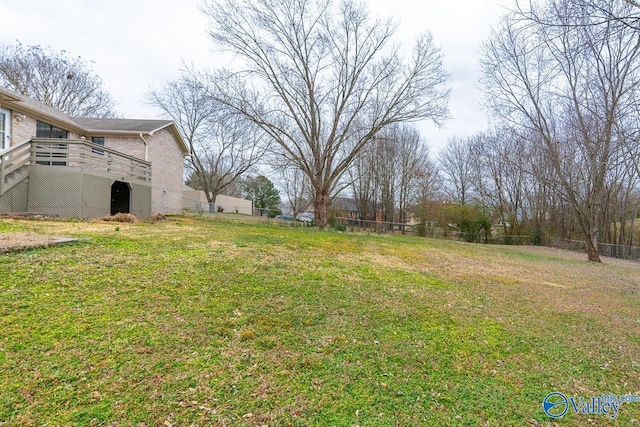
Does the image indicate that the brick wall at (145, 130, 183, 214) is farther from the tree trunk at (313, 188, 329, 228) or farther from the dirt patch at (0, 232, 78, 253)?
the dirt patch at (0, 232, 78, 253)

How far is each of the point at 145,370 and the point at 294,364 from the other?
1052 mm

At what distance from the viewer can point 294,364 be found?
224cm

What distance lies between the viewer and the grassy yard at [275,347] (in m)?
1.75

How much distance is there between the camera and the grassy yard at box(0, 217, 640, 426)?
1.75m

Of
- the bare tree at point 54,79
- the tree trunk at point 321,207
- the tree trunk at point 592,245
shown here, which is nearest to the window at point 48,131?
the bare tree at point 54,79

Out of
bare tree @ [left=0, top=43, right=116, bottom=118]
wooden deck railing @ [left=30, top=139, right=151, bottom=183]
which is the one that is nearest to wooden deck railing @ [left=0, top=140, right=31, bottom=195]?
wooden deck railing @ [left=30, top=139, right=151, bottom=183]

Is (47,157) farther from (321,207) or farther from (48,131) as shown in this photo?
(321,207)

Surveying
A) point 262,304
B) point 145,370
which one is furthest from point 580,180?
point 145,370

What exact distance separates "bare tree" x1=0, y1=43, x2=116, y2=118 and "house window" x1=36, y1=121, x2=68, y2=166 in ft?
35.6

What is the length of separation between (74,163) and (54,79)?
13497 millimetres

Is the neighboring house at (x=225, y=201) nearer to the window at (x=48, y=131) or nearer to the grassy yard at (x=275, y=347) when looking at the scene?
the window at (x=48, y=131)

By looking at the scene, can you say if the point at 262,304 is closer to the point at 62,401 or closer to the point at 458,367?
the point at 62,401

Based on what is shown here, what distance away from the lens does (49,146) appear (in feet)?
29.5

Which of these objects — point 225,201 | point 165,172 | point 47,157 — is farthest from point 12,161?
point 225,201
